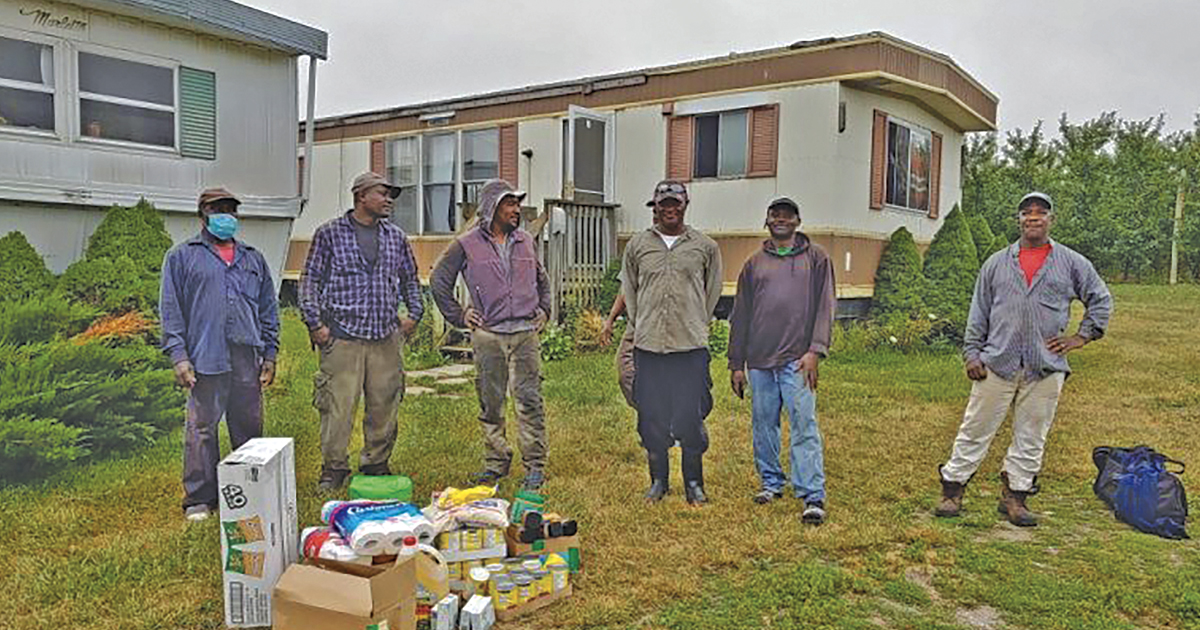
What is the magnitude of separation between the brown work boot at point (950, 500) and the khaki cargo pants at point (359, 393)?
3.00 meters

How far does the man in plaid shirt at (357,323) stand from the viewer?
15.7 ft

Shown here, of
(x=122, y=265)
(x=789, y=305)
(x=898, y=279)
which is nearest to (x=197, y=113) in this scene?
(x=122, y=265)

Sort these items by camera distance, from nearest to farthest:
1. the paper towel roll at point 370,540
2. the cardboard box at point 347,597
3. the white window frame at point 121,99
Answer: the cardboard box at point 347,597
the paper towel roll at point 370,540
the white window frame at point 121,99

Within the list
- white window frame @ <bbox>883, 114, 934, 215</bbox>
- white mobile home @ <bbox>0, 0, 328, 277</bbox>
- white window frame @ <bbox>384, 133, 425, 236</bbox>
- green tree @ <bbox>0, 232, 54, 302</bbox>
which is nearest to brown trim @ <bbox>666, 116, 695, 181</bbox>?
white window frame @ <bbox>883, 114, 934, 215</bbox>

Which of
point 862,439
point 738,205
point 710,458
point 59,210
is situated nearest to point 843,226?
point 738,205

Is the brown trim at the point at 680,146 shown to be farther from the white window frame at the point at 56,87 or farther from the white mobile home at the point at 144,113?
the white window frame at the point at 56,87

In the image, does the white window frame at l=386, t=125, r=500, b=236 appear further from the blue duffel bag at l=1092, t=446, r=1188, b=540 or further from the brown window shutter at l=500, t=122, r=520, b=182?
the blue duffel bag at l=1092, t=446, r=1188, b=540

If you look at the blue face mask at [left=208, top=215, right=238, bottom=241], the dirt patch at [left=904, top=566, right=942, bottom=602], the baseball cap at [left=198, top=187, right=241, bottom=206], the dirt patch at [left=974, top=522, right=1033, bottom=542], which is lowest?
the dirt patch at [left=904, top=566, right=942, bottom=602]

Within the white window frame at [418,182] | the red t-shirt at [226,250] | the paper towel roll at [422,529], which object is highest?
the white window frame at [418,182]

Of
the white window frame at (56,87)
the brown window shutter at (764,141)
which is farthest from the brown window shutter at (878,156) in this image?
the white window frame at (56,87)

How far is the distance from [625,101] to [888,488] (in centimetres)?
807

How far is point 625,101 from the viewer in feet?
40.3

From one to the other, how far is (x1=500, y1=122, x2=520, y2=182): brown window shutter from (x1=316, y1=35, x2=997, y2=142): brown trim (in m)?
0.19

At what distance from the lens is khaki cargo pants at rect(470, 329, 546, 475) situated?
5.10 meters
